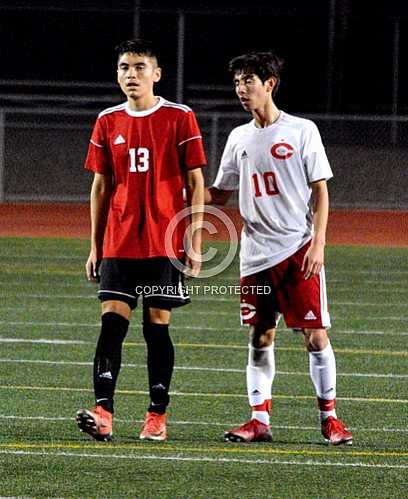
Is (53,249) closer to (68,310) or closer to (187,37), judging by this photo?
(68,310)

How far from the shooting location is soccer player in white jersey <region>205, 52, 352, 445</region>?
657 centimetres

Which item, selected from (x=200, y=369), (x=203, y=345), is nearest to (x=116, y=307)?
(x=200, y=369)

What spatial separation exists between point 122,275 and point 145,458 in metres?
0.94

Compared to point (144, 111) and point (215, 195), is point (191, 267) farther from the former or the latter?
point (144, 111)

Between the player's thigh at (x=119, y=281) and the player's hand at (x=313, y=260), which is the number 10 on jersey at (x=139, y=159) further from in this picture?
the player's hand at (x=313, y=260)

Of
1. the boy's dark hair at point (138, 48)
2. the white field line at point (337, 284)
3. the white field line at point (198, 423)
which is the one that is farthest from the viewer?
the white field line at point (337, 284)

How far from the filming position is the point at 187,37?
32.9m

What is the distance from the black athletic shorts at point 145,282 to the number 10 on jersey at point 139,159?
414 millimetres

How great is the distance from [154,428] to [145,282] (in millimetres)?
666

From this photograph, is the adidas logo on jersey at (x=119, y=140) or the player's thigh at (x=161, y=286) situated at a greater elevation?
the adidas logo on jersey at (x=119, y=140)

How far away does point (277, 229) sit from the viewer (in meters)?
6.62

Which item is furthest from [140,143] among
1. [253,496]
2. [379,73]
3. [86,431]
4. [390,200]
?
[379,73]

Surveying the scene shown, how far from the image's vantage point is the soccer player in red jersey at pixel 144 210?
21.3 feet

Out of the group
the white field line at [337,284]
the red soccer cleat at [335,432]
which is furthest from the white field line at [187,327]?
the red soccer cleat at [335,432]
